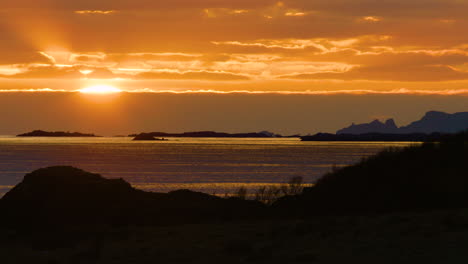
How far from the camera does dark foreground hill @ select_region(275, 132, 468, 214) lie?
20.8 meters

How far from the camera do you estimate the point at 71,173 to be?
23406 mm

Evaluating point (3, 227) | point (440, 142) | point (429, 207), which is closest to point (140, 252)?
point (3, 227)

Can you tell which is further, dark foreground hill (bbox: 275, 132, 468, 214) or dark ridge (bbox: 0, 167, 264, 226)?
dark ridge (bbox: 0, 167, 264, 226)

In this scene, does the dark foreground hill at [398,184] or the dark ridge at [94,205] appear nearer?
the dark foreground hill at [398,184]

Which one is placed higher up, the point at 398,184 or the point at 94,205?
the point at 398,184

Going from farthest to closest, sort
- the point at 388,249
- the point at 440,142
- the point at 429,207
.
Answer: the point at 440,142 → the point at 429,207 → the point at 388,249

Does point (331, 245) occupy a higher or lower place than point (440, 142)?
lower

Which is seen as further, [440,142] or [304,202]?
[440,142]

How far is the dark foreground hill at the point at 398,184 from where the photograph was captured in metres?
20.8

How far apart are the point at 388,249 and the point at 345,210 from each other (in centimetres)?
783

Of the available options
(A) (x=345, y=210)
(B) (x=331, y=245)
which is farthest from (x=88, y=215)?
(B) (x=331, y=245)

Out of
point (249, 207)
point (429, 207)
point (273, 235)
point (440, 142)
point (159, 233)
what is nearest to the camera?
point (273, 235)

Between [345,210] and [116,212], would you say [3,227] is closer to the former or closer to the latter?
[116,212]

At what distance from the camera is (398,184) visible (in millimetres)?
22000
